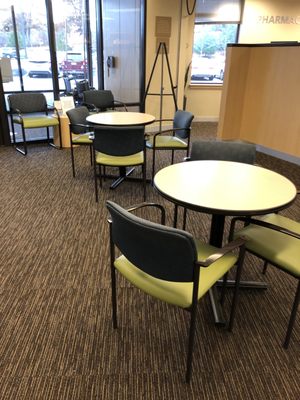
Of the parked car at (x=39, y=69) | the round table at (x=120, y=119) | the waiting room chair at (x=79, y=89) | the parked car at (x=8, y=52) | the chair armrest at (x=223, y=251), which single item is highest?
the parked car at (x=8, y=52)

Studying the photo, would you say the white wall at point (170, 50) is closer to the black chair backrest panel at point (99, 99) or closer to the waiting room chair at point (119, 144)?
the black chair backrest panel at point (99, 99)

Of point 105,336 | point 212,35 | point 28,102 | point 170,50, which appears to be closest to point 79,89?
point 28,102

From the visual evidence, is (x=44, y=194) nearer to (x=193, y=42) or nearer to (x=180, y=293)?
(x=180, y=293)

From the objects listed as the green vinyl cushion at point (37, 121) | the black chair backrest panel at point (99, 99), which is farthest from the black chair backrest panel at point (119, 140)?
the black chair backrest panel at point (99, 99)

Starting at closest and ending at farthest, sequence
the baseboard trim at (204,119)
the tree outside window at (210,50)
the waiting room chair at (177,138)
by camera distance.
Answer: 1. the waiting room chair at (177,138)
2. the tree outside window at (210,50)
3. the baseboard trim at (204,119)

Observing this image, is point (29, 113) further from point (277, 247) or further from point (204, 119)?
point (277, 247)

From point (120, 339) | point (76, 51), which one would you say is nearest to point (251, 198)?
point (120, 339)

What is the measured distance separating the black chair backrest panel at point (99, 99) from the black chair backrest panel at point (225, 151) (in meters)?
3.13

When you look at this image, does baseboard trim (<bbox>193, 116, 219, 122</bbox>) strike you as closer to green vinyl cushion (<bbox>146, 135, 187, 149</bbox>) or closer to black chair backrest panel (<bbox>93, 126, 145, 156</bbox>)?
green vinyl cushion (<bbox>146, 135, 187, 149</bbox>)

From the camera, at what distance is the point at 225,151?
2375 millimetres

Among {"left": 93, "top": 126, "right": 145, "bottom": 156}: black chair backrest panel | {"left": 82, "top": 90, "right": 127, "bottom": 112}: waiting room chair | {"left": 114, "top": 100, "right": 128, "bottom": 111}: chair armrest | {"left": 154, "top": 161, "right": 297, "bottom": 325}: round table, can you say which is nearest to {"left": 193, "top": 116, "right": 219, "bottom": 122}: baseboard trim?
{"left": 114, "top": 100, "right": 128, "bottom": 111}: chair armrest

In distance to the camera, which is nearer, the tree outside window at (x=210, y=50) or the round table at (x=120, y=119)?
the round table at (x=120, y=119)

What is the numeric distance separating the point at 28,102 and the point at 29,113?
187 millimetres

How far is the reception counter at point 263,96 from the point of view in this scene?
4.37 metres
